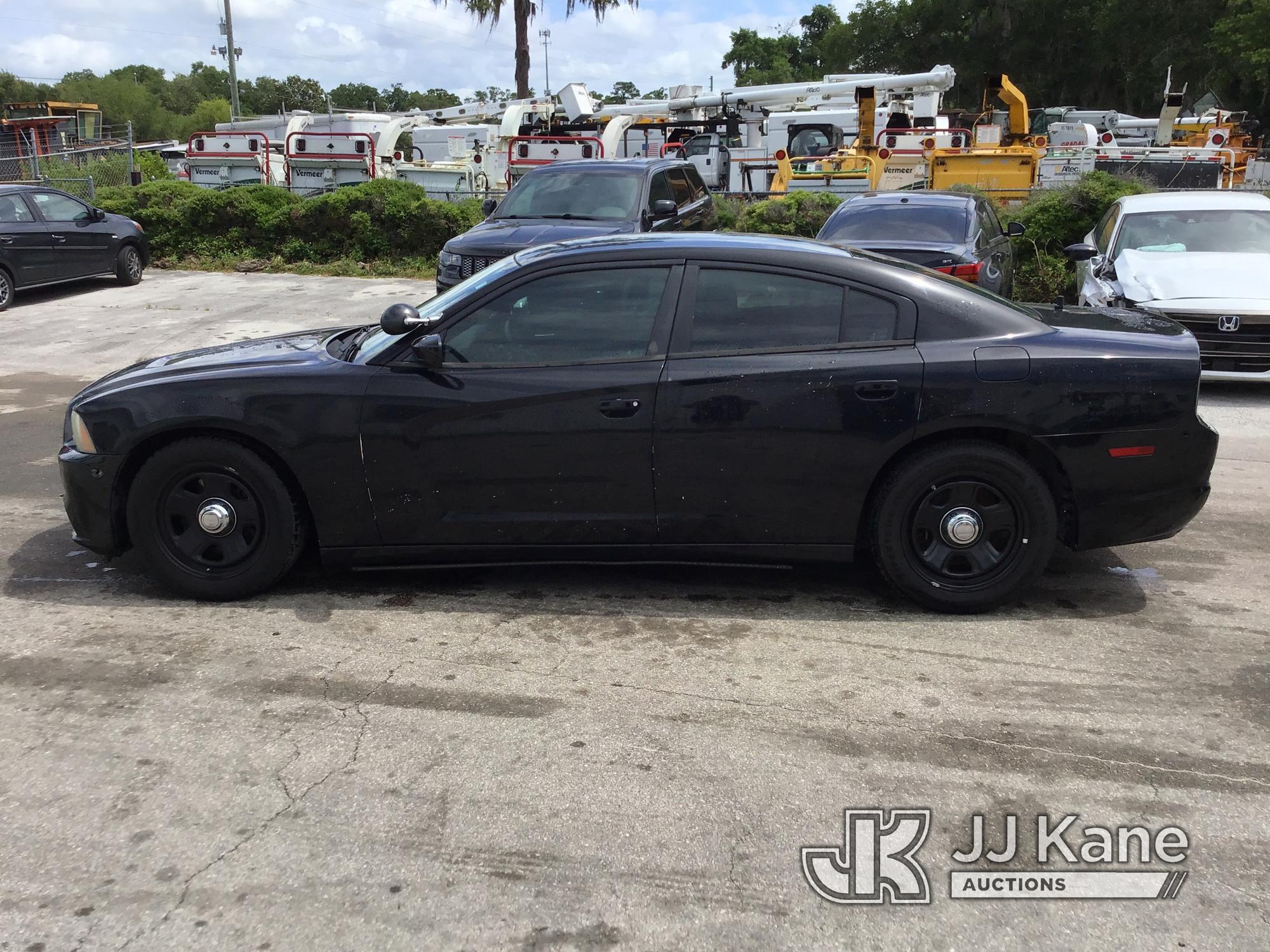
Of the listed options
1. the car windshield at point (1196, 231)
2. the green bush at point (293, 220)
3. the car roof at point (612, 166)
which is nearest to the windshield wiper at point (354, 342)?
the car roof at point (612, 166)

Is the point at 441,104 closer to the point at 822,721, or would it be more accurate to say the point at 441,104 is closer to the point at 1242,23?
the point at 1242,23

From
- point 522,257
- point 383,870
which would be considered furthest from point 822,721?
point 522,257

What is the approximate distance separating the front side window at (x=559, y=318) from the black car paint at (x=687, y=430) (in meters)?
0.07

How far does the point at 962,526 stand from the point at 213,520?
10.6 feet

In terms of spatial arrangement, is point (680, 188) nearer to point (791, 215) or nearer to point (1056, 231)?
point (791, 215)

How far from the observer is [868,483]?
469 centimetres

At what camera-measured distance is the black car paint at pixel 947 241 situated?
31.9 feet

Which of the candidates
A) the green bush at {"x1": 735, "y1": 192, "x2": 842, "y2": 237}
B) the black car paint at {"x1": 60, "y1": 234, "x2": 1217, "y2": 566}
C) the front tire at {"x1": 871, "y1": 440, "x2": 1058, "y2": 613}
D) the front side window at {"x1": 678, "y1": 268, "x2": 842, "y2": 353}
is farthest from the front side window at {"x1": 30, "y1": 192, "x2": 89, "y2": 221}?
the front tire at {"x1": 871, "y1": 440, "x2": 1058, "y2": 613}

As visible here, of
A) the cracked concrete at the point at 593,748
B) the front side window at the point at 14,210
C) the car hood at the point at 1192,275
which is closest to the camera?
the cracked concrete at the point at 593,748

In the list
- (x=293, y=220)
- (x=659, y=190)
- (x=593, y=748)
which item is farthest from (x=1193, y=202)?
(x=293, y=220)

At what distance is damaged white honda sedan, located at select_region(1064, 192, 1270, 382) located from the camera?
8.84 metres

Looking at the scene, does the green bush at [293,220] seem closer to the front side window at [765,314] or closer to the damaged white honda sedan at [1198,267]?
the damaged white honda sedan at [1198,267]

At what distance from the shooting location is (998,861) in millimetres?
3154

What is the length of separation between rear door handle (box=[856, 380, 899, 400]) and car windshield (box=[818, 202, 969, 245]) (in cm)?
596
